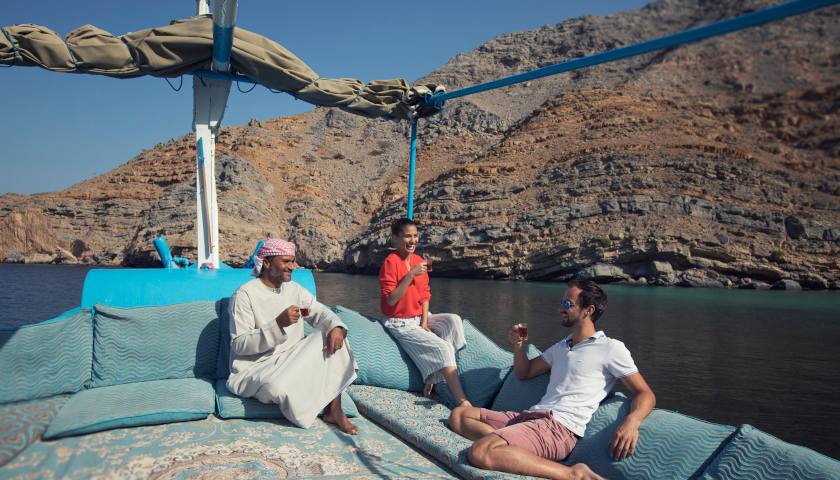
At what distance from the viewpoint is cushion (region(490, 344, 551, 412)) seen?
329 centimetres

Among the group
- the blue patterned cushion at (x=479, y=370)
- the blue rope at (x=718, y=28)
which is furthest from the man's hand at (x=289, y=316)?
the blue rope at (x=718, y=28)

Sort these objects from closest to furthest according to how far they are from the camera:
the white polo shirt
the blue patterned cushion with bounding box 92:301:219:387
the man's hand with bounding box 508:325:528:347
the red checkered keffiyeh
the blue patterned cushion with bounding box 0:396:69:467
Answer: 1. the blue patterned cushion with bounding box 0:396:69:467
2. the white polo shirt
3. the man's hand with bounding box 508:325:528:347
4. the blue patterned cushion with bounding box 92:301:219:387
5. the red checkered keffiyeh

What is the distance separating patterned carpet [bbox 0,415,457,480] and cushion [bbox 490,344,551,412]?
2.49 ft

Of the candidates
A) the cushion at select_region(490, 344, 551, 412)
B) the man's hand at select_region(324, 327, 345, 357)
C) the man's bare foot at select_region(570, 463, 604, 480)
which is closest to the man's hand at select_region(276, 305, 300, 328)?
the man's hand at select_region(324, 327, 345, 357)

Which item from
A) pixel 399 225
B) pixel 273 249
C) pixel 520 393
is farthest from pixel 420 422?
pixel 399 225

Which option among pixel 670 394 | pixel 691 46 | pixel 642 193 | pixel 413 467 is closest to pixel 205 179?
pixel 413 467

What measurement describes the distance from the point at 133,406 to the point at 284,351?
935 millimetres

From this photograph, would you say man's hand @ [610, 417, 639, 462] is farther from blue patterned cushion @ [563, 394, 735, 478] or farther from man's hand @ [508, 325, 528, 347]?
man's hand @ [508, 325, 528, 347]

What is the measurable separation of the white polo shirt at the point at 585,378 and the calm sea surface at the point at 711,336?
12.3 ft

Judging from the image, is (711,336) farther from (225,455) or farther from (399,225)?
(225,455)

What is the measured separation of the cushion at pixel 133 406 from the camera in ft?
8.92

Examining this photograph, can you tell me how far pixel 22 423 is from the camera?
2.59 metres

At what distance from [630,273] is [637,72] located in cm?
2584

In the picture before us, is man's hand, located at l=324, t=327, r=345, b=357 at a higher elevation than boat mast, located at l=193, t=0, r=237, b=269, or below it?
below
